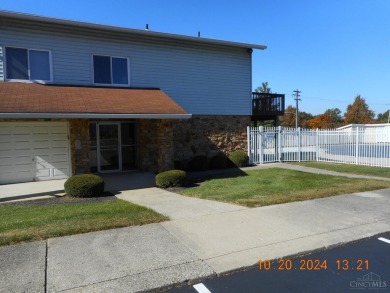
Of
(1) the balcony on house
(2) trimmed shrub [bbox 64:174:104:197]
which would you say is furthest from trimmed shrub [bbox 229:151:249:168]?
(2) trimmed shrub [bbox 64:174:104:197]

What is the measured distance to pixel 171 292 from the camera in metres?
3.76

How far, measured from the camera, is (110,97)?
12516 millimetres

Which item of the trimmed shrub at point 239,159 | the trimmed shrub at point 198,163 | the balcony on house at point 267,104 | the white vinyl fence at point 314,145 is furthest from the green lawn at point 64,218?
the balcony on house at point 267,104

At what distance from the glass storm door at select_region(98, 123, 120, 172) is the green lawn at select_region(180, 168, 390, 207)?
4.74m

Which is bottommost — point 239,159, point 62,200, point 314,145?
point 62,200

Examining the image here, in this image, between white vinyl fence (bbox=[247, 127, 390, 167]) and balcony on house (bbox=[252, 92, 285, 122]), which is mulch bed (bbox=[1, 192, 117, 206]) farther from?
balcony on house (bbox=[252, 92, 285, 122])

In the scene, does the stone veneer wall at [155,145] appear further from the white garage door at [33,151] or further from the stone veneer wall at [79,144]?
the white garage door at [33,151]

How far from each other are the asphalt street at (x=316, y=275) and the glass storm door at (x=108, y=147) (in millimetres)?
10568

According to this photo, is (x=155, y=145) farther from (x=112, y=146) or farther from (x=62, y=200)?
(x=62, y=200)

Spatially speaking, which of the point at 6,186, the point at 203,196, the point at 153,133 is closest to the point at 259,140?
the point at 153,133

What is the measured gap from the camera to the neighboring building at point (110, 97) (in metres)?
11.5

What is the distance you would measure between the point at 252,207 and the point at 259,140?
10.1 m

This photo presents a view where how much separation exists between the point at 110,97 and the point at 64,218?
22.3 ft

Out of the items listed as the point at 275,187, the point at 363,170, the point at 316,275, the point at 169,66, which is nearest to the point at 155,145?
the point at 169,66
